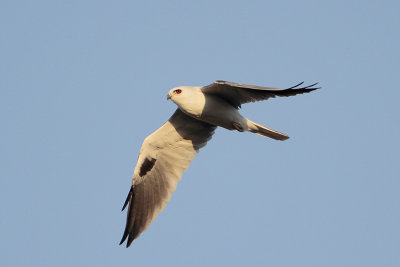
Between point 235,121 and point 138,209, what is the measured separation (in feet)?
8.13

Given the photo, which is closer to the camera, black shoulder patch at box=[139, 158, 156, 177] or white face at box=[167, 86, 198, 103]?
white face at box=[167, 86, 198, 103]

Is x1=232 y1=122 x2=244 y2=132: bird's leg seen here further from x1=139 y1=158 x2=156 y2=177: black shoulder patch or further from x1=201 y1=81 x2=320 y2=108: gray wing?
x1=139 y1=158 x2=156 y2=177: black shoulder patch

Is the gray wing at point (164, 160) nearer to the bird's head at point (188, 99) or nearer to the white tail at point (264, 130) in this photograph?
the bird's head at point (188, 99)

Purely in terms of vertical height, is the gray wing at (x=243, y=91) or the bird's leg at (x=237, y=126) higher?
the gray wing at (x=243, y=91)

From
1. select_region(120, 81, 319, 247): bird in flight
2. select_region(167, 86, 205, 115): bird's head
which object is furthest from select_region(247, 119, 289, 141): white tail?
select_region(167, 86, 205, 115): bird's head

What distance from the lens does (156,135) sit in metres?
10.6

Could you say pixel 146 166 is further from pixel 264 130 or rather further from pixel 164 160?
pixel 264 130

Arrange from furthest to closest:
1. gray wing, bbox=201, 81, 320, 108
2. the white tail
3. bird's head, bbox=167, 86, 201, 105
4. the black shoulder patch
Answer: the black shoulder patch → the white tail → bird's head, bbox=167, 86, 201, 105 → gray wing, bbox=201, 81, 320, 108

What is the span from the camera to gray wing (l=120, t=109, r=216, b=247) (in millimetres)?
10469

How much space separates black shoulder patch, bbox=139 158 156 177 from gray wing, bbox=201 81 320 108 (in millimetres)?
1994

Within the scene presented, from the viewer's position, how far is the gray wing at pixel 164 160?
10469 mm

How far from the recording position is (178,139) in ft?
35.4

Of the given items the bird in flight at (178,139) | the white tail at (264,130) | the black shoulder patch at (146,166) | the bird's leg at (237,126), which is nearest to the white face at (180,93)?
the bird in flight at (178,139)

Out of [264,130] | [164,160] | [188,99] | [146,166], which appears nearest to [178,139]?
[164,160]
